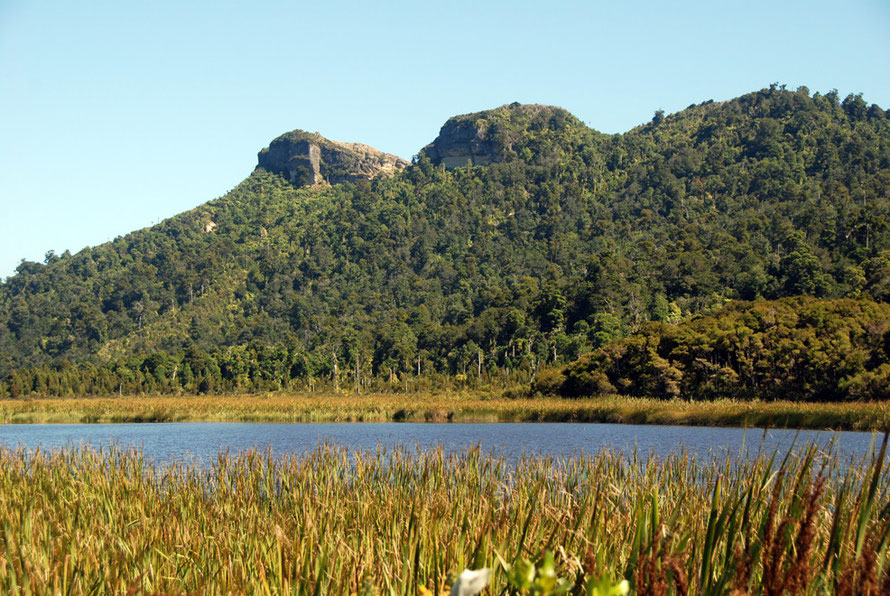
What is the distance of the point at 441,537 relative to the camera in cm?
489

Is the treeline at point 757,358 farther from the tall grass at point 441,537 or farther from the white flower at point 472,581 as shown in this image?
the white flower at point 472,581

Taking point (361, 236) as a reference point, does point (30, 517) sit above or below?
below

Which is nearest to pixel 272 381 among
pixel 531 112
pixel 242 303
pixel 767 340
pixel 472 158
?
pixel 242 303

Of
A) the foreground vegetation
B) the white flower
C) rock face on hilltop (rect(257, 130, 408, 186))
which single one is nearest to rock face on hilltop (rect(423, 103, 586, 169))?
rock face on hilltop (rect(257, 130, 408, 186))

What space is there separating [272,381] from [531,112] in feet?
338

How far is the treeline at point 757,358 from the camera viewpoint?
33.8 metres

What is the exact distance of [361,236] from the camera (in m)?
120

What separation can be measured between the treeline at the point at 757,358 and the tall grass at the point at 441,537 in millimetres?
28364

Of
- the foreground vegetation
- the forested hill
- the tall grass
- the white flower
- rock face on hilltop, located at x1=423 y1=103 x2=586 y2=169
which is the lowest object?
the foreground vegetation

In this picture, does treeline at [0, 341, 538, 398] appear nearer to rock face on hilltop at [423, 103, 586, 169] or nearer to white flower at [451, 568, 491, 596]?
white flower at [451, 568, 491, 596]

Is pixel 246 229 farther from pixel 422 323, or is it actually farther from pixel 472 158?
pixel 422 323

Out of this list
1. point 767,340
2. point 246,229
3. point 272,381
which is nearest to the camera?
point 767,340

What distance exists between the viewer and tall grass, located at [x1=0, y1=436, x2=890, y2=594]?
2.78 meters

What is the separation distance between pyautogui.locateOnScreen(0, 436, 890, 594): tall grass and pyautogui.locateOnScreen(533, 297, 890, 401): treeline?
28364 mm
